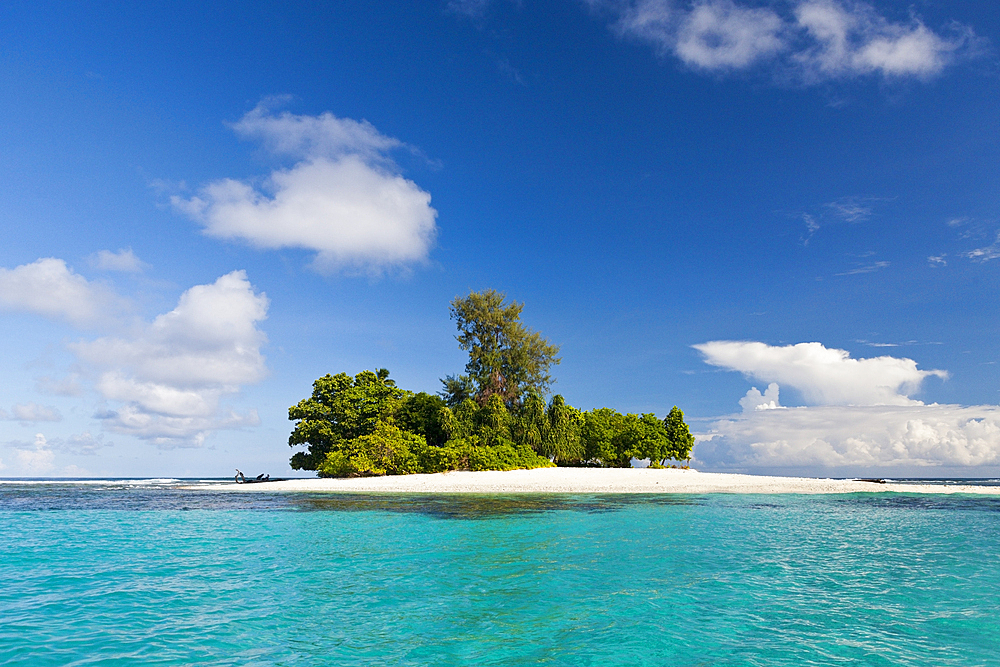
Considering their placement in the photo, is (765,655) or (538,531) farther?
(538,531)

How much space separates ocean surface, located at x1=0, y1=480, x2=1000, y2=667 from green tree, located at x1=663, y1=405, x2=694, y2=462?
29.8 meters

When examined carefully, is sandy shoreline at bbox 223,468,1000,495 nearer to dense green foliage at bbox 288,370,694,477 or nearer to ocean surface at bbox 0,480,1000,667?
dense green foliage at bbox 288,370,694,477

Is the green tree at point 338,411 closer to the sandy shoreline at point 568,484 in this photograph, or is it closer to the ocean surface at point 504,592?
the sandy shoreline at point 568,484

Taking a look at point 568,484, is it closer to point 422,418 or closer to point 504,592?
point 422,418

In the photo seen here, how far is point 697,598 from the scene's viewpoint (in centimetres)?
1001

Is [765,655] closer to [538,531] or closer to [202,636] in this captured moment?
[202,636]

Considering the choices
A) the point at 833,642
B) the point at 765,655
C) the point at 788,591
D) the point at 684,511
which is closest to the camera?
the point at 765,655

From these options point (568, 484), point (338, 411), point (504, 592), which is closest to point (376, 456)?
point (338, 411)

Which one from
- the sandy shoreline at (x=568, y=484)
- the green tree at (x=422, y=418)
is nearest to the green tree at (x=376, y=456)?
the sandy shoreline at (x=568, y=484)

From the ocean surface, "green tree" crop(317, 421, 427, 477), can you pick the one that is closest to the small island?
"green tree" crop(317, 421, 427, 477)

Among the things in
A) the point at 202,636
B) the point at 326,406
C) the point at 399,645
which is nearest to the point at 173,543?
the point at 202,636

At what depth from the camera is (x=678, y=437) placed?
5138cm

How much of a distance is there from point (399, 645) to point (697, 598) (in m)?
5.58

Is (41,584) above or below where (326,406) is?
below
